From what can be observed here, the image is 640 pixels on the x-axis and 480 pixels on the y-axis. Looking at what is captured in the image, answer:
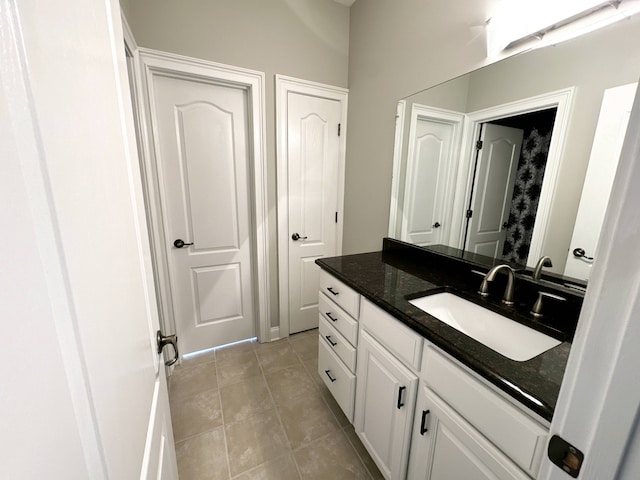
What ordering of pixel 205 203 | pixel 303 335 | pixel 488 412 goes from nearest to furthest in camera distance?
1. pixel 488 412
2. pixel 205 203
3. pixel 303 335

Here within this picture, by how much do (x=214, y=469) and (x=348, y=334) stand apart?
3.06 ft

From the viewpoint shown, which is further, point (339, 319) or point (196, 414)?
point (196, 414)

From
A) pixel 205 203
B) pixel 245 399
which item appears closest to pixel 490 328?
pixel 245 399

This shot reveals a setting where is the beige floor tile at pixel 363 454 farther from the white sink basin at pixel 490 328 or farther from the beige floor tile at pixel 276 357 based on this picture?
the white sink basin at pixel 490 328

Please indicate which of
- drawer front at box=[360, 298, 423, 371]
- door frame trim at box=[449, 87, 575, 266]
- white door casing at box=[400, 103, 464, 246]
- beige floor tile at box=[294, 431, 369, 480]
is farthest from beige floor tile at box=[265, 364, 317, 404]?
door frame trim at box=[449, 87, 575, 266]

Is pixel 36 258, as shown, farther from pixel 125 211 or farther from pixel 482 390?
pixel 482 390

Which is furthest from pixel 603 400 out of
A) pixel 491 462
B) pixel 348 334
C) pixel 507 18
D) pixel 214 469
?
pixel 214 469

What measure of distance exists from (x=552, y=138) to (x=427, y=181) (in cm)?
64

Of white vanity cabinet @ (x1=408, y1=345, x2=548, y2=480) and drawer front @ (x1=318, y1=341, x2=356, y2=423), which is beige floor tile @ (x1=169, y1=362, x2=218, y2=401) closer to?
drawer front @ (x1=318, y1=341, x2=356, y2=423)

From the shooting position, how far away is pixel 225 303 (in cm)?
219

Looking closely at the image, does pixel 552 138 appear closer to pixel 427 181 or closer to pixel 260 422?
pixel 427 181

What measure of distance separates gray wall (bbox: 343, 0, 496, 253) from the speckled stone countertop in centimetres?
42

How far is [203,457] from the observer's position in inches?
52.5

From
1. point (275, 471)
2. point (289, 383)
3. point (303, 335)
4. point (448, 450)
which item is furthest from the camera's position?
point (303, 335)
